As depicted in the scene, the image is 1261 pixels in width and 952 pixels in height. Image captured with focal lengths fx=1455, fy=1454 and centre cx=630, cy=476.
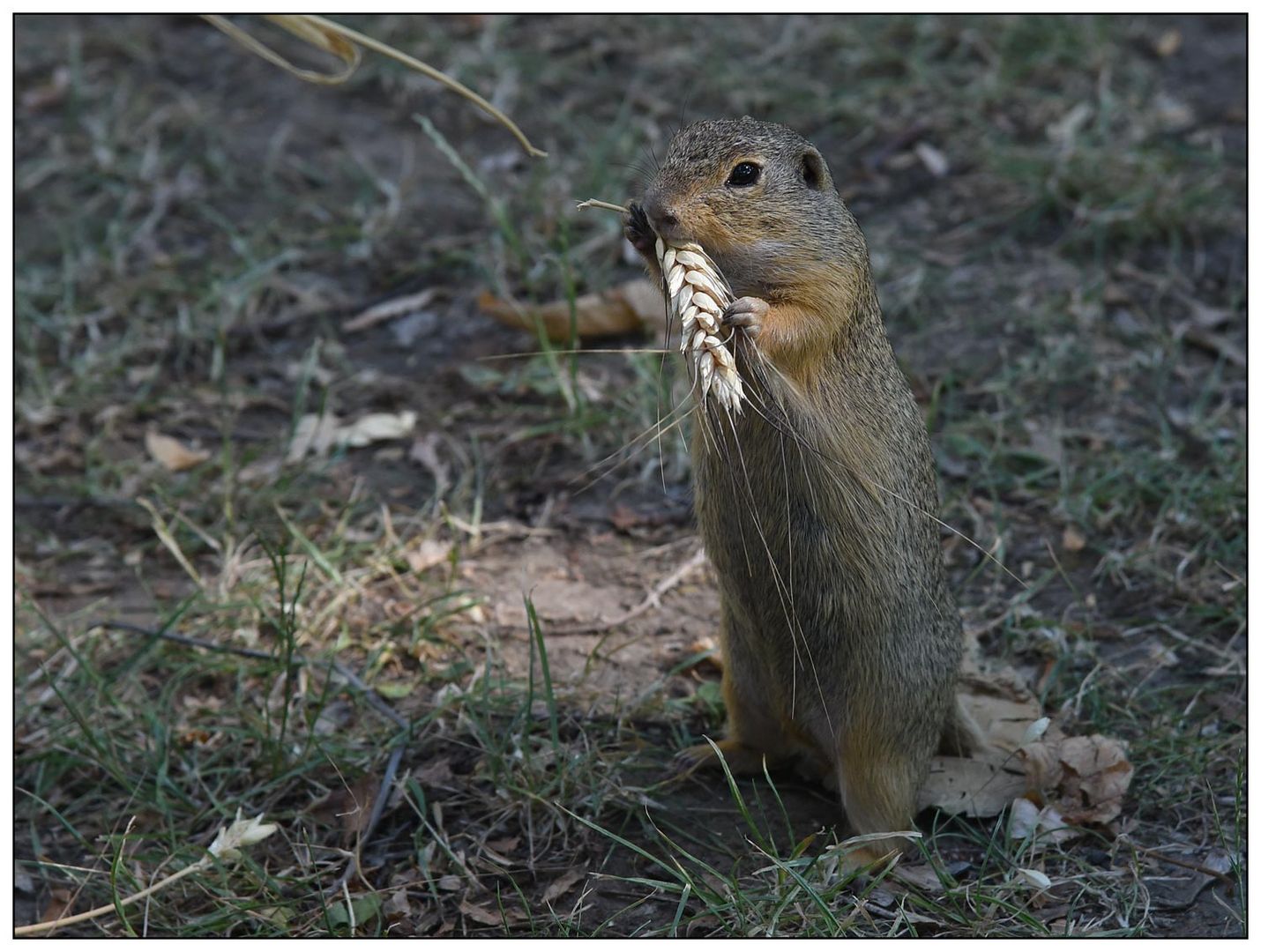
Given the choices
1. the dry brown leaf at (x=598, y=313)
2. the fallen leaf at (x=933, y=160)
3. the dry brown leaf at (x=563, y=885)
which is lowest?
the dry brown leaf at (x=563, y=885)

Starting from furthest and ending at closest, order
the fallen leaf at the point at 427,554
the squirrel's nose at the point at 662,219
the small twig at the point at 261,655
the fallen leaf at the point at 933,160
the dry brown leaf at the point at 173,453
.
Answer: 1. the fallen leaf at the point at 933,160
2. the dry brown leaf at the point at 173,453
3. the fallen leaf at the point at 427,554
4. the small twig at the point at 261,655
5. the squirrel's nose at the point at 662,219

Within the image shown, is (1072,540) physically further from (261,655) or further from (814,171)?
(261,655)

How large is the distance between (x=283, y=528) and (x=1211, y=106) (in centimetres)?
450

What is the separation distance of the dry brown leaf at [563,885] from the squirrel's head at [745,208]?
4.54ft

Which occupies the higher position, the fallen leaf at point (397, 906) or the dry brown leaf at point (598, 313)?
the dry brown leaf at point (598, 313)

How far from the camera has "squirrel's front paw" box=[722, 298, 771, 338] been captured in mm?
3039

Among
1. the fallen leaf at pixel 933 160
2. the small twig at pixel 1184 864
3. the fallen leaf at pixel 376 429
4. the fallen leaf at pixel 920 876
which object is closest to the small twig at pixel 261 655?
the fallen leaf at pixel 376 429

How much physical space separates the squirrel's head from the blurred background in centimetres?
124

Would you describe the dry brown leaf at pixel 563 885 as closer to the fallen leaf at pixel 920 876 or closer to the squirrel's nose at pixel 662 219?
the fallen leaf at pixel 920 876

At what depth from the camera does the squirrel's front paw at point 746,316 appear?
3039 mm

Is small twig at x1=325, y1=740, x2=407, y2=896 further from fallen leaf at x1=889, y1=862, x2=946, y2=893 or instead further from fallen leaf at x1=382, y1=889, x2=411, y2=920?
fallen leaf at x1=889, y1=862, x2=946, y2=893

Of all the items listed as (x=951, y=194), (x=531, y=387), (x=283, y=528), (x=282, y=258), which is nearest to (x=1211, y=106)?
(x=951, y=194)

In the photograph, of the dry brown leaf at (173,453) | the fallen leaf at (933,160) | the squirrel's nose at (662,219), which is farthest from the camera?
the fallen leaf at (933,160)

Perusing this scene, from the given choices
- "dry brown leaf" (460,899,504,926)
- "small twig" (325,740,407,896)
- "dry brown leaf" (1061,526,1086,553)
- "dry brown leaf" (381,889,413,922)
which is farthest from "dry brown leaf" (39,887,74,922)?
"dry brown leaf" (1061,526,1086,553)
